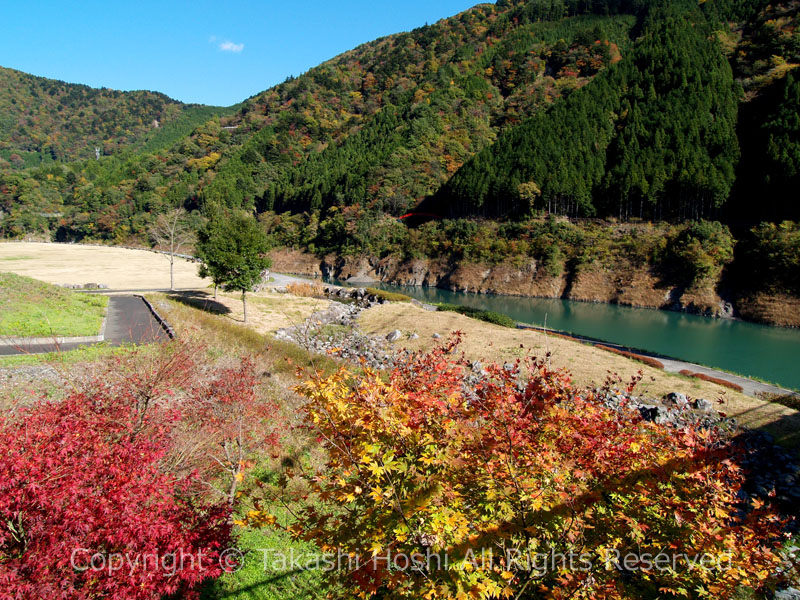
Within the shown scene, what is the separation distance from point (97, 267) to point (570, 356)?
5240 cm

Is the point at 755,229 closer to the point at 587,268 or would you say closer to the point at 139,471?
the point at 587,268

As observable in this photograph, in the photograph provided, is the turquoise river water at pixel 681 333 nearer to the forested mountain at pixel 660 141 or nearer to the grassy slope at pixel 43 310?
the forested mountain at pixel 660 141

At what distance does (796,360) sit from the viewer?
27.1 m

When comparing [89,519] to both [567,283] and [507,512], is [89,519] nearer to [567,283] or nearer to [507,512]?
[507,512]

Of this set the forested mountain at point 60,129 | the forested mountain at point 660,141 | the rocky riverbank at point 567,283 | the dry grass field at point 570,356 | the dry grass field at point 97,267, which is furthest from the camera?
the forested mountain at point 60,129

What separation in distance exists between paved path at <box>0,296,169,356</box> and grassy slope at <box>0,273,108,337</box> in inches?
20.8

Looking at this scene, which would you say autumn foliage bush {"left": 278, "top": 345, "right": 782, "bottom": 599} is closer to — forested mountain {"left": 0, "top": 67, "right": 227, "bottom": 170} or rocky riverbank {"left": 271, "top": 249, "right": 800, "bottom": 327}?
rocky riverbank {"left": 271, "top": 249, "right": 800, "bottom": 327}

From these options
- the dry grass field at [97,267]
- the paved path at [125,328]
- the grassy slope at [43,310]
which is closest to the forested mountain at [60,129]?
the dry grass field at [97,267]

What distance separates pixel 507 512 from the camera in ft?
11.4

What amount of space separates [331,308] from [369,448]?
3258cm

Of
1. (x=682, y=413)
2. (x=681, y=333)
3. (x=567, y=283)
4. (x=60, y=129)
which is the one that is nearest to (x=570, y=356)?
(x=682, y=413)

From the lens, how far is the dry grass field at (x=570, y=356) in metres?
15.4

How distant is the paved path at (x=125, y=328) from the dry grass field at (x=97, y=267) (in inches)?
485

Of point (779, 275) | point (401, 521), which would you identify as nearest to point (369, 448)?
point (401, 521)
